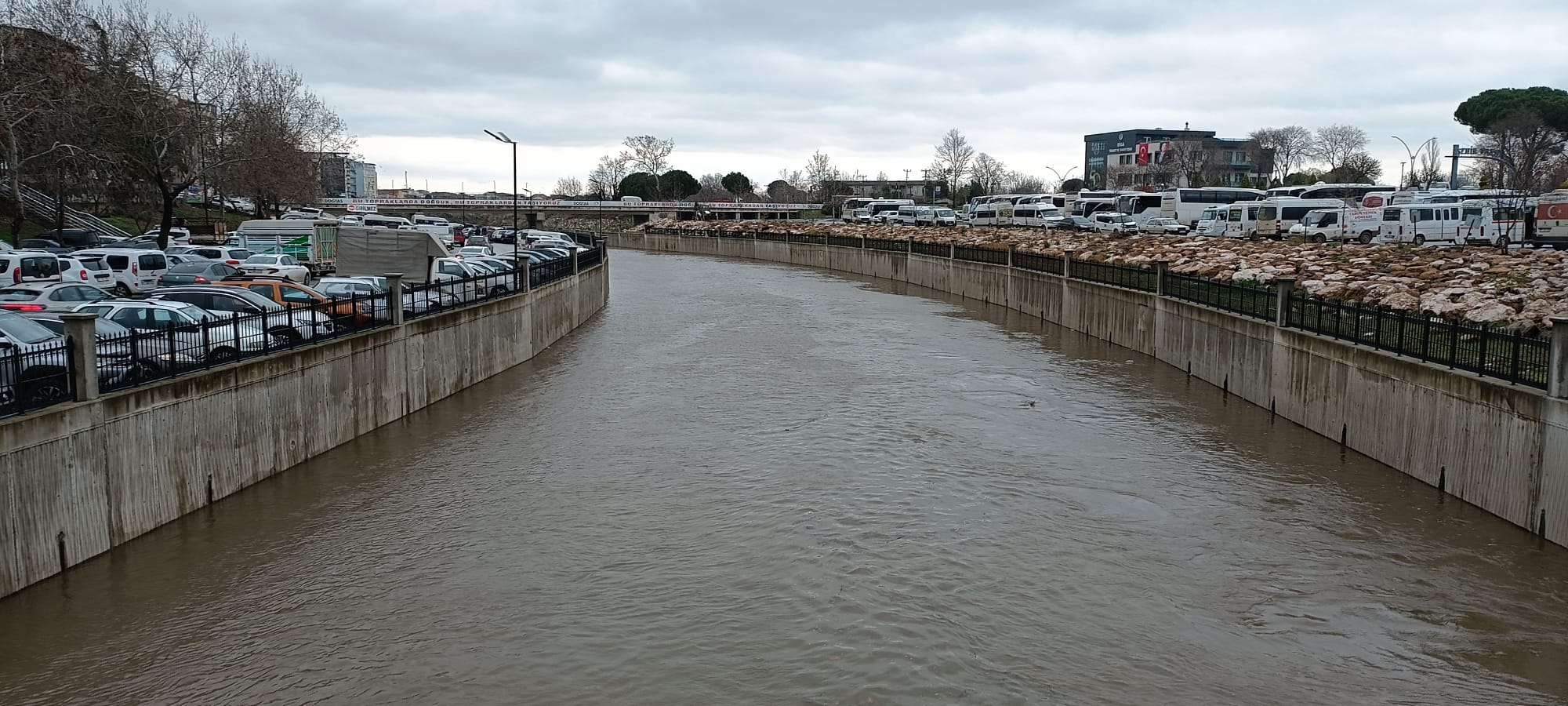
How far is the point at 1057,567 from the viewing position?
15805mm

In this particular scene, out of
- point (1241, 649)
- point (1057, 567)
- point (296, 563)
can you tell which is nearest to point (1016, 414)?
point (1057, 567)

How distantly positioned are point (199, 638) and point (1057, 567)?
10.6 metres

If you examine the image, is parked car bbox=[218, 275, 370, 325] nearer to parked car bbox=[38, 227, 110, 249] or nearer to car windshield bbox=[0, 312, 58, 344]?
car windshield bbox=[0, 312, 58, 344]

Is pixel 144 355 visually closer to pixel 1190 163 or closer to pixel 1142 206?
pixel 1142 206

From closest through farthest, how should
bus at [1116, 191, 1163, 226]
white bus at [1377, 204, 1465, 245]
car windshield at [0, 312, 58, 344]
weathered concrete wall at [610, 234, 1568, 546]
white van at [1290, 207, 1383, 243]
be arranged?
weathered concrete wall at [610, 234, 1568, 546]
car windshield at [0, 312, 58, 344]
white bus at [1377, 204, 1465, 245]
white van at [1290, 207, 1383, 243]
bus at [1116, 191, 1163, 226]

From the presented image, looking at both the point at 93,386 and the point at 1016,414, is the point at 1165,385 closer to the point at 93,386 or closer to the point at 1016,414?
the point at 1016,414

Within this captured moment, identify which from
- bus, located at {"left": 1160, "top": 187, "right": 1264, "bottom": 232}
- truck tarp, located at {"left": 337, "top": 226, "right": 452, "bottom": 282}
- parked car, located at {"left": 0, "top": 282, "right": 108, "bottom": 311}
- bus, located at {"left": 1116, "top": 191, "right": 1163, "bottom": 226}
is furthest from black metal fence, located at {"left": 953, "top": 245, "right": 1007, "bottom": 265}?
parked car, located at {"left": 0, "top": 282, "right": 108, "bottom": 311}

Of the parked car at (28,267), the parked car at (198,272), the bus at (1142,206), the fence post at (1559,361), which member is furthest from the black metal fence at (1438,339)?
the bus at (1142,206)

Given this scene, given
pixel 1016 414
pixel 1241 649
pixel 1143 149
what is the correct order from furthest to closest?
pixel 1143 149
pixel 1016 414
pixel 1241 649

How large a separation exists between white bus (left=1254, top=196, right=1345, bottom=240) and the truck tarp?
38.2 meters

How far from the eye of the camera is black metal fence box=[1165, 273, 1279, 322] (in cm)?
2619

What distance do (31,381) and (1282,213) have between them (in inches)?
2106

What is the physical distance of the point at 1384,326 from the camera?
803 inches

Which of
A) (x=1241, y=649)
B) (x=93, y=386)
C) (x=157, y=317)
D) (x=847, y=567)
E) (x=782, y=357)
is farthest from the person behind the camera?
(x=782, y=357)
